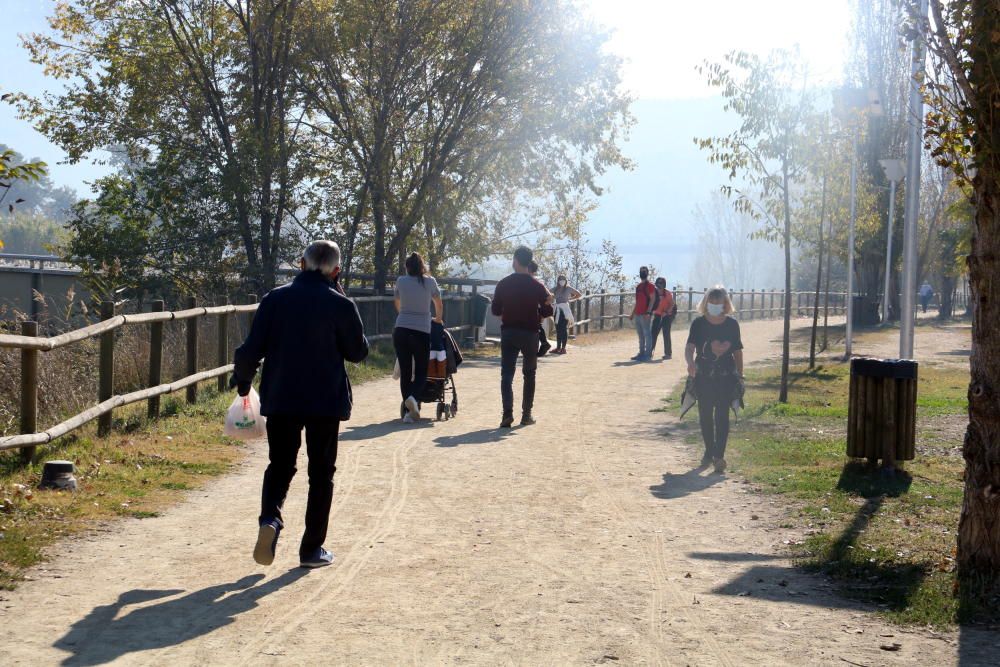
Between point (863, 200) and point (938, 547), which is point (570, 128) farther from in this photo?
point (938, 547)

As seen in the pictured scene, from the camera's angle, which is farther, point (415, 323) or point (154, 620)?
point (415, 323)

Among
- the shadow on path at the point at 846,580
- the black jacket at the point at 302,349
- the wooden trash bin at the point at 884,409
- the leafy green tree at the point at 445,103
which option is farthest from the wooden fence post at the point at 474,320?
the black jacket at the point at 302,349

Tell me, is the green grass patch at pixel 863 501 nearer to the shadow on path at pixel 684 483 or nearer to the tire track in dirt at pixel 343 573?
the shadow on path at pixel 684 483

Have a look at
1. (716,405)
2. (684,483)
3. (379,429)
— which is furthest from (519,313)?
(684,483)

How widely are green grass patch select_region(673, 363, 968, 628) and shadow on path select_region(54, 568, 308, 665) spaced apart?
3266mm

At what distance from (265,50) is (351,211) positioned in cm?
416

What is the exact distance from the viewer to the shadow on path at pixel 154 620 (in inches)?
203

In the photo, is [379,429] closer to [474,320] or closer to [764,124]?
[764,124]

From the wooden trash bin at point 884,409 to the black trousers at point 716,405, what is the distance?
116cm

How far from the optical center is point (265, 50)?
24594 mm

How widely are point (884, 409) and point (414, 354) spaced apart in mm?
5384

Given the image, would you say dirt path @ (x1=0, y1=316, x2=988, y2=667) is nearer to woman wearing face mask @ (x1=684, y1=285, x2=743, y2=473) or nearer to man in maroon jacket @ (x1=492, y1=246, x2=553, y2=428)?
woman wearing face mask @ (x1=684, y1=285, x2=743, y2=473)

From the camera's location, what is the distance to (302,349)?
22.0 ft

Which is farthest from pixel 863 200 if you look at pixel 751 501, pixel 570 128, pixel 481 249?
pixel 751 501
